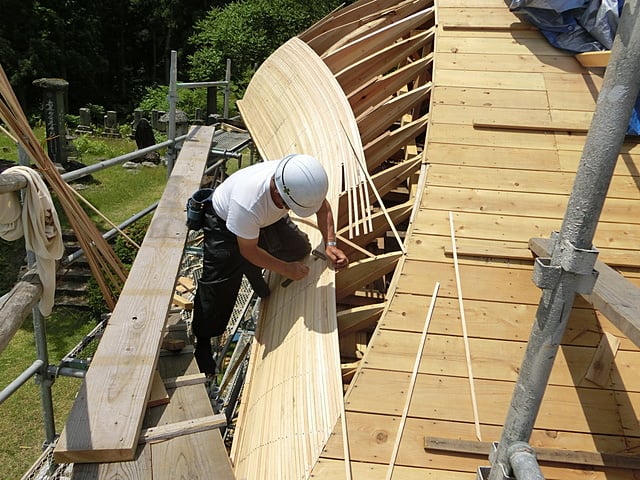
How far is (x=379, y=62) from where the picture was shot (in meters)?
6.26

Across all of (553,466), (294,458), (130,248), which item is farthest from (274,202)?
(130,248)

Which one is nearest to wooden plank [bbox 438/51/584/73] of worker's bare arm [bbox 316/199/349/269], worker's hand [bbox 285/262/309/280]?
worker's bare arm [bbox 316/199/349/269]

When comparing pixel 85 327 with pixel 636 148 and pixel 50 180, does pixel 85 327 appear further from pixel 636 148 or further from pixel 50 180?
pixel 636 148

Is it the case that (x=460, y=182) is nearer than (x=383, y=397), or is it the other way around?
(x=383, y=397)

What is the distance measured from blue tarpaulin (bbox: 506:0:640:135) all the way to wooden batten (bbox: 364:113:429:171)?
5.55ft

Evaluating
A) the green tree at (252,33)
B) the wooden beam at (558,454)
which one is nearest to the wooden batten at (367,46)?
the wooden beam at (558,454)

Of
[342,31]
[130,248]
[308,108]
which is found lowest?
[130,248]

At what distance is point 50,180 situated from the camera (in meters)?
3.16

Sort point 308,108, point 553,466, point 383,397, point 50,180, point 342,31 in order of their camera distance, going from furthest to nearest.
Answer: point 342,31, point 308,108, point 50,180, point 383,397, point 553,466

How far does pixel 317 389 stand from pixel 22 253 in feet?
36.3

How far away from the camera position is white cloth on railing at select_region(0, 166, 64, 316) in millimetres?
2502

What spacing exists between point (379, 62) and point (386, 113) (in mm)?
1230

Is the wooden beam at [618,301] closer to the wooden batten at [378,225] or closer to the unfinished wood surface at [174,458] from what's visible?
the unfinished wood surface at [174,458]

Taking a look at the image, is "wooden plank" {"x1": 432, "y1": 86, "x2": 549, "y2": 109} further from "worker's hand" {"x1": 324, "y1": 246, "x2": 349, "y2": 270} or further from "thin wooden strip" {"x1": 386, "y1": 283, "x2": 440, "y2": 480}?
"thin wooden strip" {"x1": 386, "y1": 283, "x2": 440, "y2": 480}
